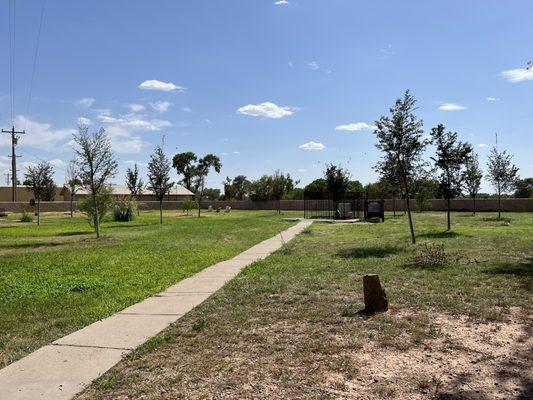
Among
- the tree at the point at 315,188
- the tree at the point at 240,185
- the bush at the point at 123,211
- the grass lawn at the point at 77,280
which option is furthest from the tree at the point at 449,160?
the tree at the point at 240,185

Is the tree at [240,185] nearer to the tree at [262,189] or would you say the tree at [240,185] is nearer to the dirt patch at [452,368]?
the tree at [262,189]

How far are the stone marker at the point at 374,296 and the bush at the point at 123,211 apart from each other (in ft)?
107

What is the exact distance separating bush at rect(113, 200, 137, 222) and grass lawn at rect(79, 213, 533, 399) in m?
29.6

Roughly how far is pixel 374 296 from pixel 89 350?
364cm

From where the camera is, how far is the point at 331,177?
135ft

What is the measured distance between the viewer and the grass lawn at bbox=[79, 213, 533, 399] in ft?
12.8

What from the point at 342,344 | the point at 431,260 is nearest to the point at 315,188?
the point at 431,260

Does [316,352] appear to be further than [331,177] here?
No

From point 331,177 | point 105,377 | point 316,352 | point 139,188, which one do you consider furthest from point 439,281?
point 139,188

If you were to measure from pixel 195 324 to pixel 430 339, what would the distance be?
2.82 metres

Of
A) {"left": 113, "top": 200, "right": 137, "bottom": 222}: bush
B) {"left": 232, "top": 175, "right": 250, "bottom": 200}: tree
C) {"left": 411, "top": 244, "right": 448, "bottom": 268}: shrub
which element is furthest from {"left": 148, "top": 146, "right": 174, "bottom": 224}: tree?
{"left": 232, "top": 175, "right": 250, "bottom": 200}: tree

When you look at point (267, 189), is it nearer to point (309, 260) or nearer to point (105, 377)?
point (309, 260)

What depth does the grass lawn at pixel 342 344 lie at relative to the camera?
154 inches

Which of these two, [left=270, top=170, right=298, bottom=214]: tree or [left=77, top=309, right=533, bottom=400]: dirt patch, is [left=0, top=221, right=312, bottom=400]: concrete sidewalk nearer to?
[left=77, top=309, right=533, bottom=400]: dirt patch
